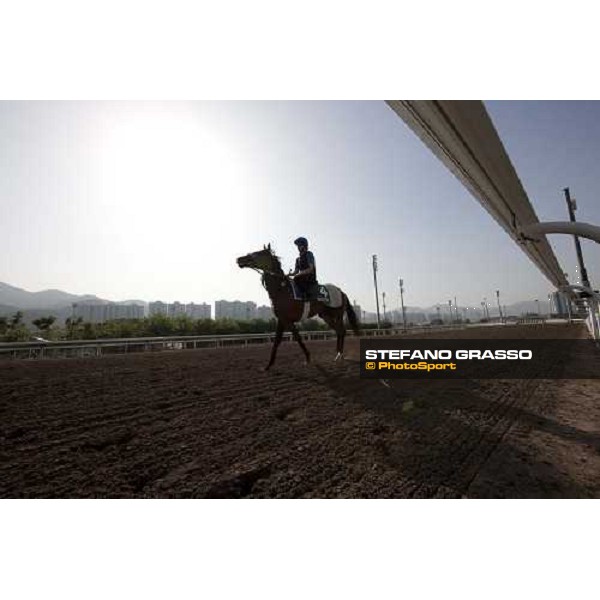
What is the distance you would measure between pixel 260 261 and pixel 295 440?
4.44 metres

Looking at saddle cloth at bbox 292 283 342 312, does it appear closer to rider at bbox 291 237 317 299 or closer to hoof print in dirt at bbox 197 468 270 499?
rider at bbox 291 237 317 299

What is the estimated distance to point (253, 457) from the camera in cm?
256


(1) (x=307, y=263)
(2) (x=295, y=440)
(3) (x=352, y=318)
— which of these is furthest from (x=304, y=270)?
(2) (x=295, y=440)

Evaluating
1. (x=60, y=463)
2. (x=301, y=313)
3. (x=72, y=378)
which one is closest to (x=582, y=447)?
(x=60, y=463)

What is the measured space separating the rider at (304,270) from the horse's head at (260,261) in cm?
51

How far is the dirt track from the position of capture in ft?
7.14

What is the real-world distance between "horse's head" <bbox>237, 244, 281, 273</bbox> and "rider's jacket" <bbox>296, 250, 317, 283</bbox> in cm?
62

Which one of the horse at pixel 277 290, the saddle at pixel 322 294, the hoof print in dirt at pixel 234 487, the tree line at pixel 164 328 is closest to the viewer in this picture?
the hoof print in dirt at pixel 234 487

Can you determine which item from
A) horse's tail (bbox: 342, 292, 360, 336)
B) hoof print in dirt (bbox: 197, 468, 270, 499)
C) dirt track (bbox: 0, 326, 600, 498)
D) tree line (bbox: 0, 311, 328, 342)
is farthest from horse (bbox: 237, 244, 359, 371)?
tree line (bbox: 0, 311, 328, 342)

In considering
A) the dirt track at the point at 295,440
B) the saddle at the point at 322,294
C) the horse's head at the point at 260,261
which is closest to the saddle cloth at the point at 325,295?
the saddle at the point at 322,294

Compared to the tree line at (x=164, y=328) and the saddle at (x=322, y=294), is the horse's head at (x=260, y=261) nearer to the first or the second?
the saddle at (x=322, y=294)

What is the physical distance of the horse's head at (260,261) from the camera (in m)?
6.74

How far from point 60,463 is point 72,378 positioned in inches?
165

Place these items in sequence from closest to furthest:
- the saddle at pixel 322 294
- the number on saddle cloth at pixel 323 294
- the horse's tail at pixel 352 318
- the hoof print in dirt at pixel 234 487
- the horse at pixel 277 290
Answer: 1. the hoof print in dirt at pixel 234 487
2. the horse at pixel 277 290
3. the saddle at pixel 322 294
4. the number on saddle cloth at pixel 323 294
5. the horse's tail at pixel 352 318
